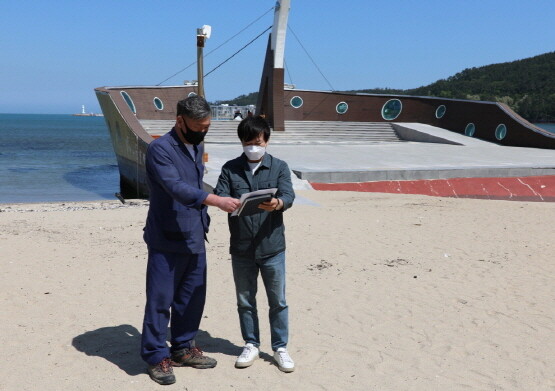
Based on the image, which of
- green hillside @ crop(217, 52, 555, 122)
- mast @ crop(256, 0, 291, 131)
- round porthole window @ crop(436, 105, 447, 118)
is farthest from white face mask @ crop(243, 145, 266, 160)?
green hillside @ crop(217, 52, 555, 122)

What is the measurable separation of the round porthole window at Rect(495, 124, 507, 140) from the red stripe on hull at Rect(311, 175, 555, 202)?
821 centimetres

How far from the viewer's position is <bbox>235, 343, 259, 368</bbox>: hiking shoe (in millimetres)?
3979

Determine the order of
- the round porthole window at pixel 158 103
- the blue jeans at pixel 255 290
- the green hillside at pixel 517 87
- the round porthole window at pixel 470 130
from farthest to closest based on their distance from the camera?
1. the green hillside at pixel 517 87
2. the round porthole window at pixel 158 103
3. the round porthole window at pixel 470 130
4. the blue jeans at pixel 255 290

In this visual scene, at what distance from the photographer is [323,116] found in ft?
90.2

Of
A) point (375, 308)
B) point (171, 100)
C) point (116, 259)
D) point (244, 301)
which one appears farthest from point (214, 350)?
point (171, 100)

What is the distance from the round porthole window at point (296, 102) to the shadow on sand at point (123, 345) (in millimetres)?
22638

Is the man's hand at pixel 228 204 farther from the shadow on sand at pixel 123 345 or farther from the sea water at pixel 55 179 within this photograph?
the sea water at pixel 55 179

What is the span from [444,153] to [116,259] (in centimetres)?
1451

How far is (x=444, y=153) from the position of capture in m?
19.5

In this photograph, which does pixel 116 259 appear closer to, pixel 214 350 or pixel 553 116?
pixel 214 350

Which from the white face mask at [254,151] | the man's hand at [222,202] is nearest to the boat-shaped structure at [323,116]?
the white face mask at [254,151]

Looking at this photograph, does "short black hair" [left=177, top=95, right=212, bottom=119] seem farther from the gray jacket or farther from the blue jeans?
the blue jeans

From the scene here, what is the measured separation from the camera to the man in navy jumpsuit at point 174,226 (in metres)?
3.53

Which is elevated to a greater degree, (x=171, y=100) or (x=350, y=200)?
(x=171, y=100)
